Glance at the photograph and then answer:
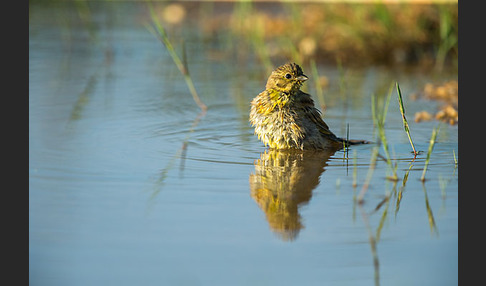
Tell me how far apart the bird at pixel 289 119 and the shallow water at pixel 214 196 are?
5.8 inches

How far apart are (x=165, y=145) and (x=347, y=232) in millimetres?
2475

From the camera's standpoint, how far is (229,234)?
3.88 m

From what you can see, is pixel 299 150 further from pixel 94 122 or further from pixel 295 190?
pixel 94 122

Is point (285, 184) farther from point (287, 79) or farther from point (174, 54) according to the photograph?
point (174, 54)

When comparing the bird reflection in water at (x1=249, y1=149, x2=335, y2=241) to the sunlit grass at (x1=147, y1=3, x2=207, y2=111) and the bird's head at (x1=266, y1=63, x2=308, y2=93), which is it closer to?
the bird's head at (x1=266, y1=63, x2=308, y2=93)

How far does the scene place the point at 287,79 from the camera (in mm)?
6145

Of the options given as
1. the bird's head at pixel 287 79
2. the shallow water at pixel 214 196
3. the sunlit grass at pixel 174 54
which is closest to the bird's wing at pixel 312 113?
the bird's head at pixel 287 79

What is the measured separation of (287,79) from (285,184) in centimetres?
149

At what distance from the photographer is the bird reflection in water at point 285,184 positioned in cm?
412

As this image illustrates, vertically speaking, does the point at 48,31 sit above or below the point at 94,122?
above

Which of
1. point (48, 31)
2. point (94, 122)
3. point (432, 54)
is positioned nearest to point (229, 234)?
point (94, 122)

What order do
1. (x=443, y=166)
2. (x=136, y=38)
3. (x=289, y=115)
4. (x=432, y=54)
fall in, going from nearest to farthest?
1. (x=443, y=166)
2. (x=289, y=115)
3. (x=432, y=54)
4. (x=136, y=38)

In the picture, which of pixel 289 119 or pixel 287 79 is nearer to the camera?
pixel 289 119

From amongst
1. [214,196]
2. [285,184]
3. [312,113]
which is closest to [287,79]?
[312,113]
